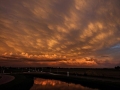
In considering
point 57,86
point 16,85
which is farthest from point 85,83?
point 16,85

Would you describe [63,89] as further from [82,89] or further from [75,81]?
[75,81]

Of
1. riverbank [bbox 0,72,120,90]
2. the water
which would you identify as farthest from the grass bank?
the water

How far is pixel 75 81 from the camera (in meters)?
56.3

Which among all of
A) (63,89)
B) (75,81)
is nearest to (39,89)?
(63,89)

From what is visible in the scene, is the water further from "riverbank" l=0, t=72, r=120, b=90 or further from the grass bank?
the grass bank

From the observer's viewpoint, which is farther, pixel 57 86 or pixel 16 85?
pixel 57 86

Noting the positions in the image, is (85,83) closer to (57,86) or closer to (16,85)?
(57,86)

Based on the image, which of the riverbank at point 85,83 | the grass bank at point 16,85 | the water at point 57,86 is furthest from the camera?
the water at point 57,86

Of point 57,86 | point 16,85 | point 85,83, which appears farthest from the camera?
point 57,86

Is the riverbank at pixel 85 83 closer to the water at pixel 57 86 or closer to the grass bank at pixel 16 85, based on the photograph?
the grass bank at pixel 16 85

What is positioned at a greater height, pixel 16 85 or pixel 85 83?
pixel 85 83

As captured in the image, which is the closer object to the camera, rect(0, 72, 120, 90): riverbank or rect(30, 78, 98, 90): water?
rect(0, 72, 120, 90): riverbank

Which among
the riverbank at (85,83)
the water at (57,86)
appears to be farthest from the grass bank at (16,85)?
the water at (57,86)

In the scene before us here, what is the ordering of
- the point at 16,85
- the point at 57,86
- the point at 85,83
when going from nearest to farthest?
the point at 16,85
the point at 85,83
the point at 57,86
